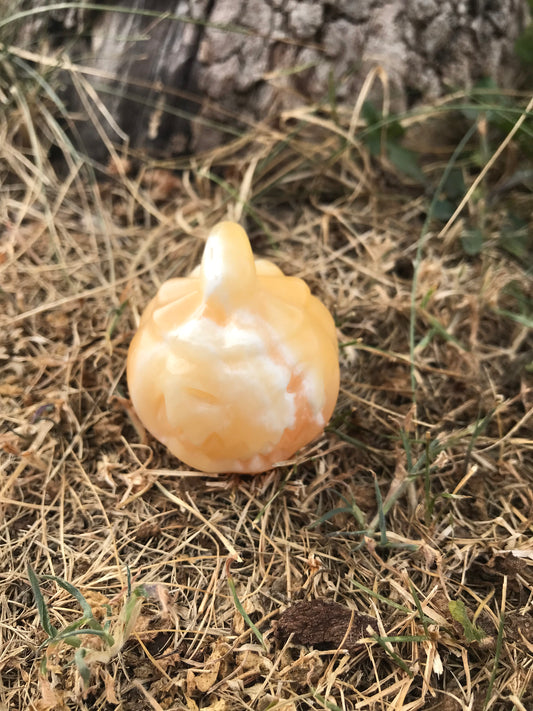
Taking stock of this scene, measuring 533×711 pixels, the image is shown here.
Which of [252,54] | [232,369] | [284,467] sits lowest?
[284,467]

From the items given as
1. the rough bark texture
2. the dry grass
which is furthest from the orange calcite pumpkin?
the rough bark texture

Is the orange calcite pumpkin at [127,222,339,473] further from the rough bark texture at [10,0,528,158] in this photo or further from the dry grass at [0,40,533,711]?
the rough bark texture at [10,0,528,158]

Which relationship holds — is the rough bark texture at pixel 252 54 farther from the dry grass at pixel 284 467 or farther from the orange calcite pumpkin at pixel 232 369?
the orange calcite pumpkin at pixel 232 369

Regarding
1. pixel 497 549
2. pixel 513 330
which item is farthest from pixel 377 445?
pixel 513 330

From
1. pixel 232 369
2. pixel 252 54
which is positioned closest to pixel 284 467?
pixel 232 369

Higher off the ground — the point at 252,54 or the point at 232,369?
the point at 252,54

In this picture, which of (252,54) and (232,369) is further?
(252,54)

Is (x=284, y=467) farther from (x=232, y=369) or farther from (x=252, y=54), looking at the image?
(x=252, y=54)
